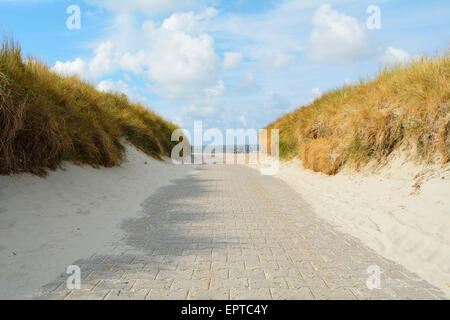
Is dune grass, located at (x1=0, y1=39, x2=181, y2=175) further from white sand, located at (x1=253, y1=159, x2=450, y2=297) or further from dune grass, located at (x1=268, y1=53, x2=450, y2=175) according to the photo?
dune grass, located at (x1=268, y1=53, x2=450, y2=175)

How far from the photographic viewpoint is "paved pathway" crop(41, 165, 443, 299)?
3428 mm

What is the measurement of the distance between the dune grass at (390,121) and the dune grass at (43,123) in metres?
8.68

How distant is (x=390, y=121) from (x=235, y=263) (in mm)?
7855

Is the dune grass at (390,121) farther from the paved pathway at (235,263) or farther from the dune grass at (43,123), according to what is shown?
the dune grass at (43,123)

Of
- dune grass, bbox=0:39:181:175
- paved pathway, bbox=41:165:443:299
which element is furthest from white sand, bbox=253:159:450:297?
dune grass, bbox=0:39:181:175

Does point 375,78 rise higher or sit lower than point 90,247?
higher

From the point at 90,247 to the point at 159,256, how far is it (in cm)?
125

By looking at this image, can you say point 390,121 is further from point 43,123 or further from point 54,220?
point 43,123

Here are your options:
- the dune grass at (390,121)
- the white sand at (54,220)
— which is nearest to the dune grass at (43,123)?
the white sand at (54,220)

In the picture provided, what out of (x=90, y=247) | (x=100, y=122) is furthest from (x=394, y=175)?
(x=100, y=122)

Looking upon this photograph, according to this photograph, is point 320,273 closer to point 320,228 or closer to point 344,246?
point 344,246

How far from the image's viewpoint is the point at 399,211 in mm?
6500

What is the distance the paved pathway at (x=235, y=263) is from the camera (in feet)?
11.2

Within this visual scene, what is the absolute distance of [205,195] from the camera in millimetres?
9523
